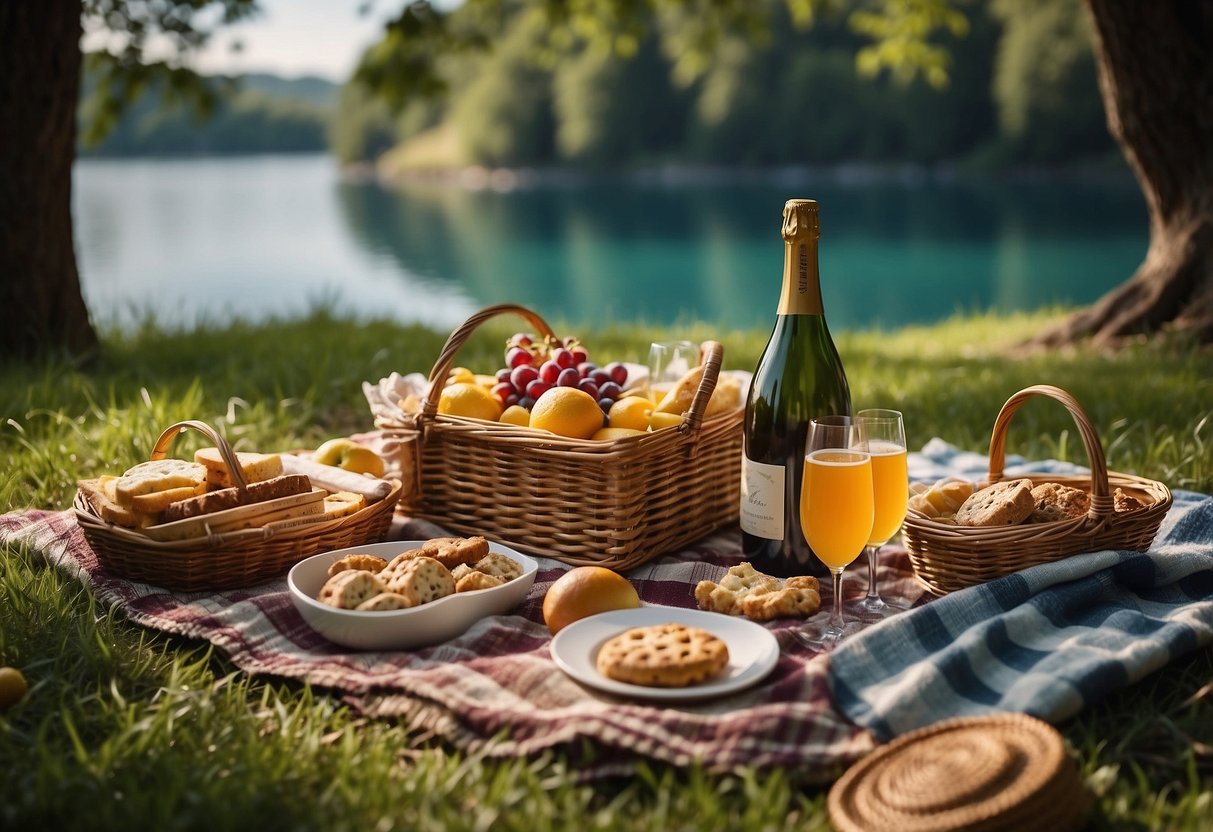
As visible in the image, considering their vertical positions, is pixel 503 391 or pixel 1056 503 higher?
pixel 503 391

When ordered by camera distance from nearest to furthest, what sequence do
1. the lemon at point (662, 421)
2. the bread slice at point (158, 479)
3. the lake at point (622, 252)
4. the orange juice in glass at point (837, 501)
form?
the orange juice in glass at point (837, 501)
the bread slice at point (158, 479)
the lemon at point (662, 421)
the lake at point (622, 252)

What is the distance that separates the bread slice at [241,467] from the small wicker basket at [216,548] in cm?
10

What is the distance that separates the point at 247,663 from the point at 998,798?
4.53 ft

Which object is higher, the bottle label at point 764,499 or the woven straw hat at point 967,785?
the bottle label at point 764,499

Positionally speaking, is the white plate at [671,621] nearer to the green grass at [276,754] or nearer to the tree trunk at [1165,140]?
the green grass at [276,754]

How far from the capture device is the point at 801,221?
2357 millimetres

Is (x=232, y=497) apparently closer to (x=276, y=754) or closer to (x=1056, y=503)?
(x=276, y=754)

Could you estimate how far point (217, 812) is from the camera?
64.2 inches

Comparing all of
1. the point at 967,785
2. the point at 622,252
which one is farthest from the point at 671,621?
the point at 622,252

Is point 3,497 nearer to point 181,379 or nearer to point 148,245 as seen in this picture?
point 181,379

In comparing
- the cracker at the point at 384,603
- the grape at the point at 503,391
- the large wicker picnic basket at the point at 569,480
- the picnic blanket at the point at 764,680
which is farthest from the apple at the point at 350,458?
the cracker at the point at 384,603

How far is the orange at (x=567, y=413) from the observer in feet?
8.59

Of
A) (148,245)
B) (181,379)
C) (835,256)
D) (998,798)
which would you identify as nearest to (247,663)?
(998,798)

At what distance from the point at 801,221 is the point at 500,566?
96cm
